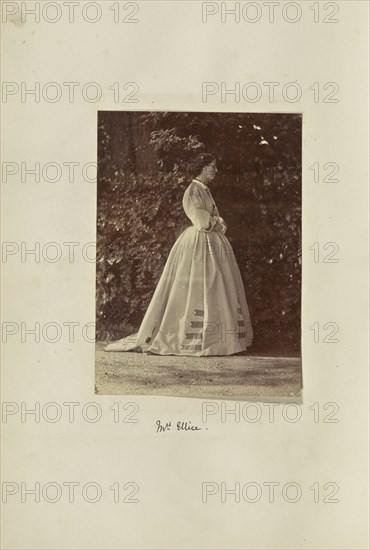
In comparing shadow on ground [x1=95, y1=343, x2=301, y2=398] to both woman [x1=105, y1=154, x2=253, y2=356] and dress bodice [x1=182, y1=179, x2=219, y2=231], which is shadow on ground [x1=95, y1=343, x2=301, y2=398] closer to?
woman [x1=105, y1=154, x2=253, y2=356]

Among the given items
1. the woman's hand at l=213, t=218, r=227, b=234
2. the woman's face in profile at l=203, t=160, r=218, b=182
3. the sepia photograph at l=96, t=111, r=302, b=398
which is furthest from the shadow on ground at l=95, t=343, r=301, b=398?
the woman's face in profile at l=203, t=160, r=218, b=182

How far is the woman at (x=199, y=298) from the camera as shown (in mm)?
2365

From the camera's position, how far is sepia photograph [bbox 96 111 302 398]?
2367 millimetres

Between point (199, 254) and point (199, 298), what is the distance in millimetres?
134

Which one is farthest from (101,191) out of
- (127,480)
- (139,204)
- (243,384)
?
(127,480)

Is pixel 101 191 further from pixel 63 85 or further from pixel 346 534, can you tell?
pixel 346 534

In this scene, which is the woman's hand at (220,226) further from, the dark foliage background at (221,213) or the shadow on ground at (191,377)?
the shadow on ground at (191,377)

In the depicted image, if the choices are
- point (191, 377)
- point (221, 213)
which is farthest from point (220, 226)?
point (191, 377)

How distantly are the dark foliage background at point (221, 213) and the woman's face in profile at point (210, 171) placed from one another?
0.8 inches

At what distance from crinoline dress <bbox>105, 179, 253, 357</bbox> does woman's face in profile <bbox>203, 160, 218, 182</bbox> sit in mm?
31

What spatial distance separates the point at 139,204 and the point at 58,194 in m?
0.25

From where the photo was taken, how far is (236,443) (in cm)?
236

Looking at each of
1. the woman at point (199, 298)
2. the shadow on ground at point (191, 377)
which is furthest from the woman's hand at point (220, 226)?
the shadow on ground at point (191, 377)

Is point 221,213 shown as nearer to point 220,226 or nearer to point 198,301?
point 220,226
